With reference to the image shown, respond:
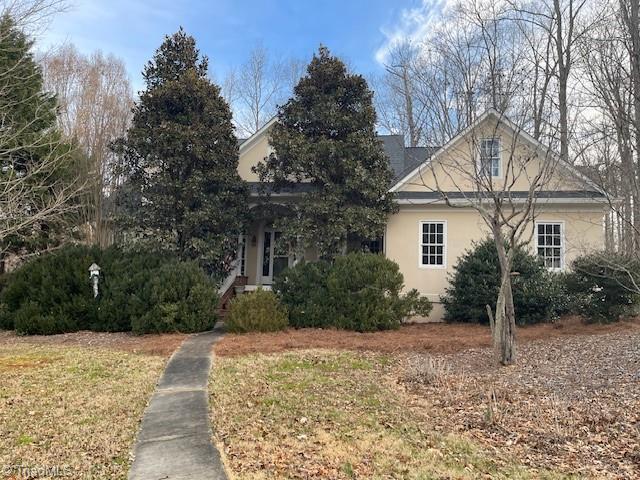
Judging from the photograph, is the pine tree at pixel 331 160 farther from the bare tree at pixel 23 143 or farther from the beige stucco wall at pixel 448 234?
the bare tree at pixel 23 143

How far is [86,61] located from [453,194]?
1885cm

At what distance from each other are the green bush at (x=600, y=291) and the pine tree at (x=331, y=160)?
559 centimetres

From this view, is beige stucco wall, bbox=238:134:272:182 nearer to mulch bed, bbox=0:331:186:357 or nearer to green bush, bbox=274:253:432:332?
green bush, bbox=274:253:432:332

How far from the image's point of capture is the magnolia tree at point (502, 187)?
27.4ft

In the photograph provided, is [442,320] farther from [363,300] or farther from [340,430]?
[340,430]

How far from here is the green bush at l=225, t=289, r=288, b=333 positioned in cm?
1227

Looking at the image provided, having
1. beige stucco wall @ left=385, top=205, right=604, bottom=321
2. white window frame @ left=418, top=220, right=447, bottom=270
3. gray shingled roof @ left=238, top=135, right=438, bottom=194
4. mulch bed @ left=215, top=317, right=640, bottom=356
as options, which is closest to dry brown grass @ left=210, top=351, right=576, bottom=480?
mulch bed @ left=215, top=317, right=640, bottom=356

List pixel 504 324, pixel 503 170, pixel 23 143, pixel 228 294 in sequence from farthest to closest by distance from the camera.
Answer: pixel 228 294
pixel 503 170
pixel 23 143
pixel 504 324

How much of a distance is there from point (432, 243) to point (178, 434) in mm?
11946

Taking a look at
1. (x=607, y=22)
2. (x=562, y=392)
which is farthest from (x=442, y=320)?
(x=607, y=22)

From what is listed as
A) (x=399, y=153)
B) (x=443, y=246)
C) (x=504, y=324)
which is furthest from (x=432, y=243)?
(x=504, y=324)

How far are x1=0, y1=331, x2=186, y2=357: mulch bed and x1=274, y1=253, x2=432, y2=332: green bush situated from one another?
3.25 metres

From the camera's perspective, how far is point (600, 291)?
41.3ft

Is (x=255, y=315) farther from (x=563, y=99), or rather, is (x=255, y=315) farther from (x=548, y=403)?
(x=563, y=99)
